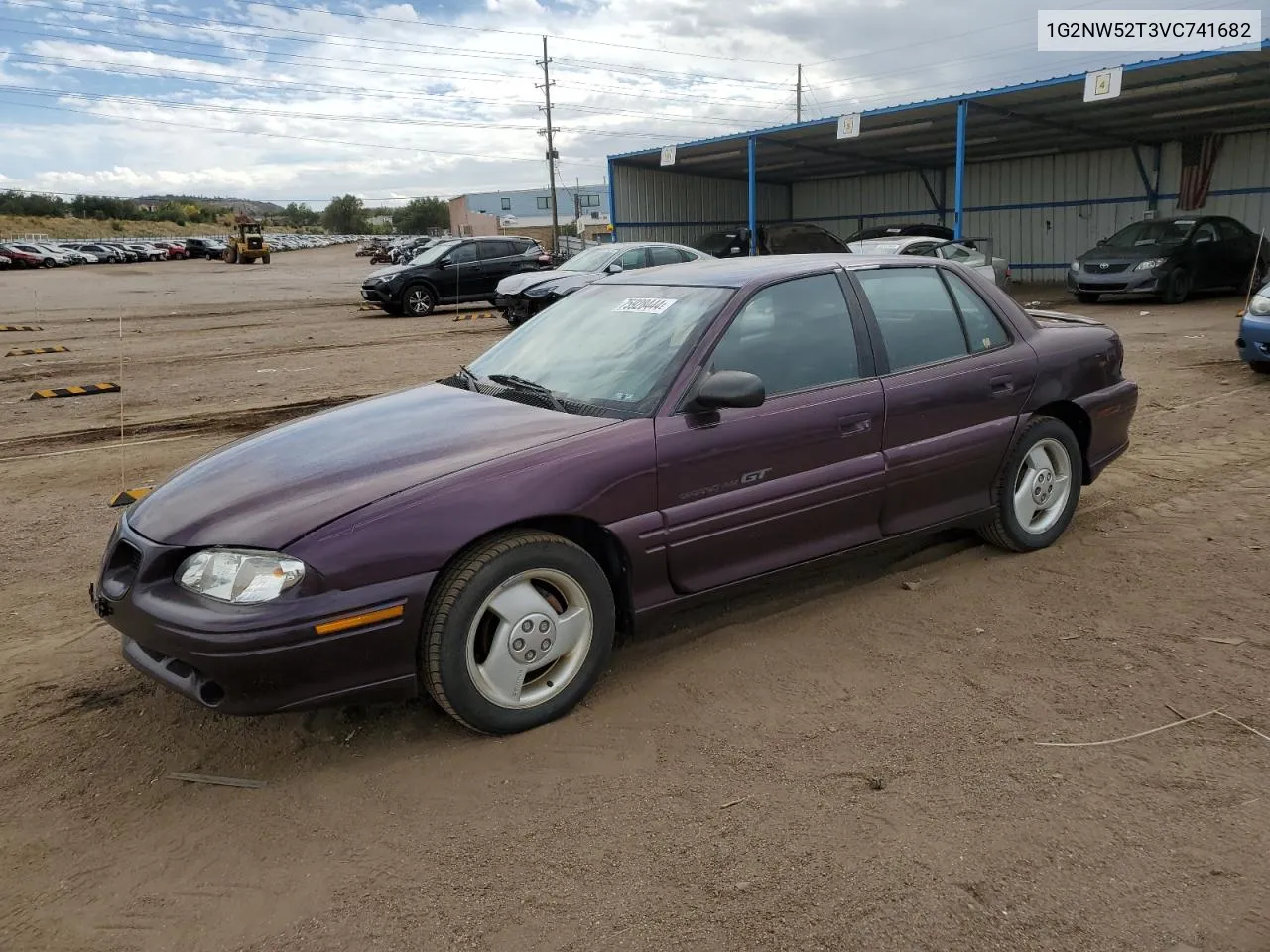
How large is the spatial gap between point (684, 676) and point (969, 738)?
1027 mm

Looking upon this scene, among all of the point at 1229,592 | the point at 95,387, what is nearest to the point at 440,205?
the point at 95,387

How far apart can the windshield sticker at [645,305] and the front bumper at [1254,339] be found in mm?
7285

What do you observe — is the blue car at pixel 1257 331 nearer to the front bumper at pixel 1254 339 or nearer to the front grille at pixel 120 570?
the front bumper at pixel 1254 339

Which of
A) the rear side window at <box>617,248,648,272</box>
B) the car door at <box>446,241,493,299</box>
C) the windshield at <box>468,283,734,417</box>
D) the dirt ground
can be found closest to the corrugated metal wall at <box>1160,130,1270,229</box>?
the rear side window at <box>617,248,648,272</box>

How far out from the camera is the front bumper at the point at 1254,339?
28.7ft

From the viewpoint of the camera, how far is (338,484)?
3.10m

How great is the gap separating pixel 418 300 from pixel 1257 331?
1475 cm

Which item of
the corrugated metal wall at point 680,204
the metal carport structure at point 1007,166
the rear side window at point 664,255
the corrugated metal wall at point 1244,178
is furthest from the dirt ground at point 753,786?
the corrugated metal wall at point 680,204

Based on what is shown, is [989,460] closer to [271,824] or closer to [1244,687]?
[1244,687]

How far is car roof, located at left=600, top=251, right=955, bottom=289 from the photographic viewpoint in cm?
403

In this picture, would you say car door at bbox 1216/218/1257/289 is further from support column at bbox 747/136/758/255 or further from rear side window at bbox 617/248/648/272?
rear side window at bbox 617/248/648/272

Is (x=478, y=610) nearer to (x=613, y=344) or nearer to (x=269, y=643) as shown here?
(x=269, y=643)

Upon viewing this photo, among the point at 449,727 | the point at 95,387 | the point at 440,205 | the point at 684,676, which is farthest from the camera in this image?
the point at 440,205

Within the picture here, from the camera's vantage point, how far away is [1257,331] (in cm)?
877
